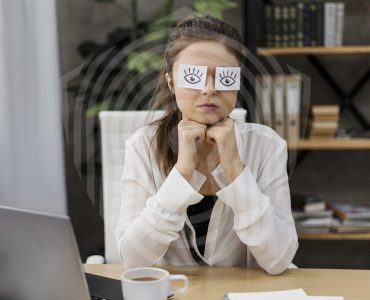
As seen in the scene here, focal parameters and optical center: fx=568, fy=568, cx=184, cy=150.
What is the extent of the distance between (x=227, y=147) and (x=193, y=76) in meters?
0.17

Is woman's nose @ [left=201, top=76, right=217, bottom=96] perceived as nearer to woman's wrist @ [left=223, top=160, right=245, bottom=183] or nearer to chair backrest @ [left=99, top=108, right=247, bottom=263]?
woman's wrist @ [left=223, top=160, right=245, bottom=183]

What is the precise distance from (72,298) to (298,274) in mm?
534

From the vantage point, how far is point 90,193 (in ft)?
8.87

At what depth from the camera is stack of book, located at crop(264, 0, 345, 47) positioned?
2.26 m

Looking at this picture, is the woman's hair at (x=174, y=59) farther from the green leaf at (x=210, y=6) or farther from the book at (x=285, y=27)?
the book at (x=285, y=27)

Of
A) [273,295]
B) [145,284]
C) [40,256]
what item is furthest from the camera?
[273,295]

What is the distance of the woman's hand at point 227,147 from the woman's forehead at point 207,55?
132 millimetres

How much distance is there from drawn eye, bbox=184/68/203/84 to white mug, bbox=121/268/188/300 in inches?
16.2

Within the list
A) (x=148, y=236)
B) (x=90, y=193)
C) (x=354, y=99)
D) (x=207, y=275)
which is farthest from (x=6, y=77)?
(x=354, y=99)

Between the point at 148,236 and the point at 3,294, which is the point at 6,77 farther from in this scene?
the point at 3,294

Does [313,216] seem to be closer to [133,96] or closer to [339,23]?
[339,23]

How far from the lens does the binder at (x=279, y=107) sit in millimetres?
2238

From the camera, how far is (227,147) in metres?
1.22

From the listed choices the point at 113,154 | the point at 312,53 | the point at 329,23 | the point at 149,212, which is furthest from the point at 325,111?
the point at 149,212
